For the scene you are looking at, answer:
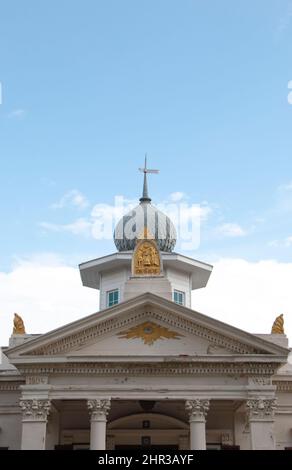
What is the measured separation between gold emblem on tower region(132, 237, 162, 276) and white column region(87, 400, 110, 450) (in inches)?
234

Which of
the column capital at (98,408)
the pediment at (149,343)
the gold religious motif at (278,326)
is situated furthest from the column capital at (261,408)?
the column capital at (98,408)

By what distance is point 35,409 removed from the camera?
28.5m

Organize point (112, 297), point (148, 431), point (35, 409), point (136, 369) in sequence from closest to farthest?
point (35, 409) → point (136, 369) → point (148, 431) → point (112, 297)

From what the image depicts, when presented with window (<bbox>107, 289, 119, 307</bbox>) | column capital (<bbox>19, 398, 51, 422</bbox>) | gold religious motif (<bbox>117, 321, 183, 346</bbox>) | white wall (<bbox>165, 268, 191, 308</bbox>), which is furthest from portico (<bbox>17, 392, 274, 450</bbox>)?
white wall (<bbox>165, 268, 191, 308</bbox>)

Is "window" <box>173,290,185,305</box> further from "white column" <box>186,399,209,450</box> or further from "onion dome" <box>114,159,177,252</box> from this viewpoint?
"white column" <box>186,399,209,450</box>

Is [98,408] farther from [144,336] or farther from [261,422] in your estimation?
[261,422]

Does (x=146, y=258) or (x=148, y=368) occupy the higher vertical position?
(x=146, y=258)

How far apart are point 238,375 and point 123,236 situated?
14755 mm

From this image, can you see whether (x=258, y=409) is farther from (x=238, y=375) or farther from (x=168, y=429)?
(x=168, y=429)

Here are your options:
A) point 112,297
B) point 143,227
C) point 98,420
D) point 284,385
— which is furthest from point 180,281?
point 98,420

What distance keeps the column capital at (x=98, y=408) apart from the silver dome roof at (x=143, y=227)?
45.8ft

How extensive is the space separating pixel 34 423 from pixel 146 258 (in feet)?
26.7
